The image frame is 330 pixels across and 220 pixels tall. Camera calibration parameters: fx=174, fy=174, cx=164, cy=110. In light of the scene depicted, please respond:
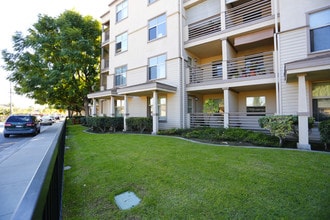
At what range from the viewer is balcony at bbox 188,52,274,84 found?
430 inches

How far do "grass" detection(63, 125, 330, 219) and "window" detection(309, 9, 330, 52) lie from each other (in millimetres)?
5617

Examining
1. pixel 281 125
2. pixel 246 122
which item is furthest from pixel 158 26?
pixel 281 125

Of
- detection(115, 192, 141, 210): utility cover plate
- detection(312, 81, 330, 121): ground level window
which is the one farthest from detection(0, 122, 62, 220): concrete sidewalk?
detection(312, 81, 330, 121): ground level window

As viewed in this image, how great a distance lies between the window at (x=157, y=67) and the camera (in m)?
14.4

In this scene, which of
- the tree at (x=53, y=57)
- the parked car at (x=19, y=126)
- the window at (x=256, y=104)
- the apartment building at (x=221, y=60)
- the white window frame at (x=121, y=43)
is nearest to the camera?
the apartment building at (x=221, y=60)

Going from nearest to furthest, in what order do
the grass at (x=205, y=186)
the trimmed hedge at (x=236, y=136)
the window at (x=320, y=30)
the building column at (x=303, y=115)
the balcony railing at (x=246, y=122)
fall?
the grass at (x=205, y=186) → the building column at (x=303, y=115) → the window at (x=320, y=30) → the trimmed hedge at (x=236, y=136) → the balcony railing at (x=246, y=122)

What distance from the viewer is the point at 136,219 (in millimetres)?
3018

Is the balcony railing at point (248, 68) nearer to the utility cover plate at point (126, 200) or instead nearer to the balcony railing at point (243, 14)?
the balcony railing at point (243, 14)

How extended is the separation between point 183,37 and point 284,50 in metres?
7.03

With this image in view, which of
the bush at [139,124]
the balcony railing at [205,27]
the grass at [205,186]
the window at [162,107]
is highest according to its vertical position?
the balcony railing at [205,27]

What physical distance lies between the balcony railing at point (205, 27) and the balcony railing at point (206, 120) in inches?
250

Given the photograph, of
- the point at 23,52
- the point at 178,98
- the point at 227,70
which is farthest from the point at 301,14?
the point at 23,52

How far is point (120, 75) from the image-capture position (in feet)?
59.1

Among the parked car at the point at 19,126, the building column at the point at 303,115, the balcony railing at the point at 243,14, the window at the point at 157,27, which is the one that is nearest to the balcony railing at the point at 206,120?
the building column at the point at 303,115
